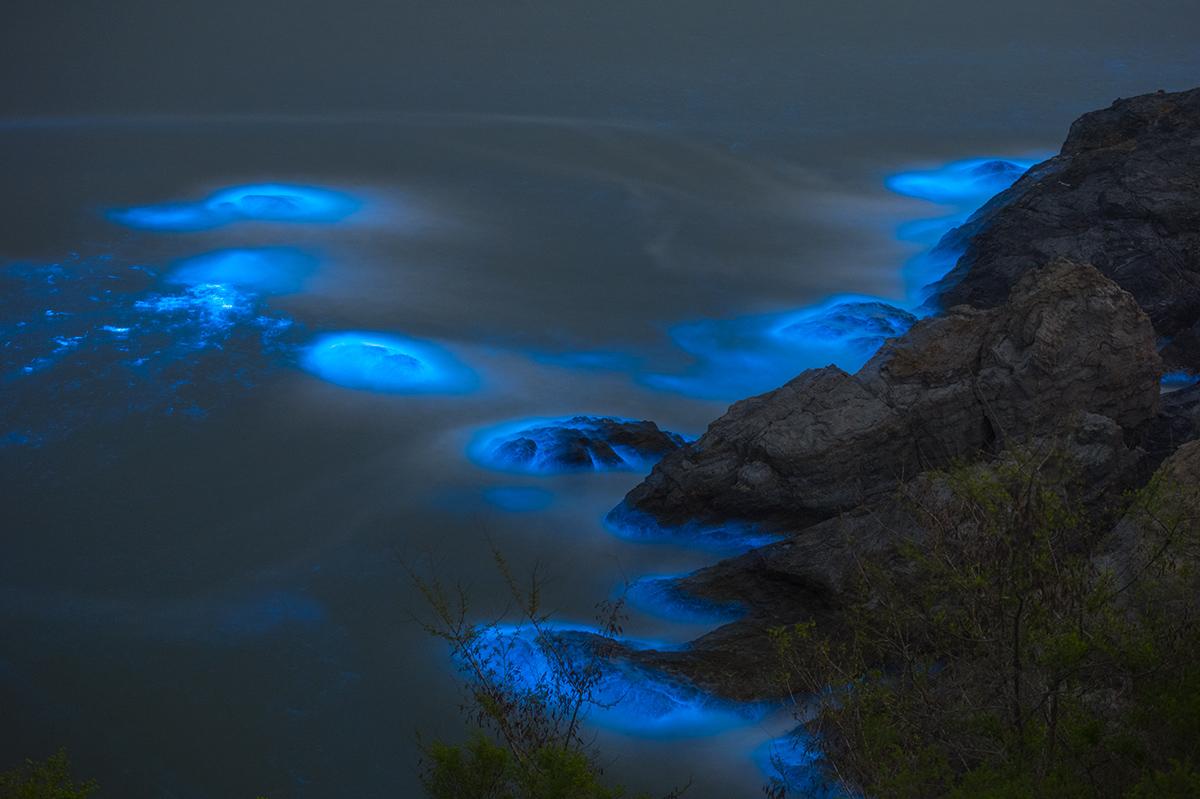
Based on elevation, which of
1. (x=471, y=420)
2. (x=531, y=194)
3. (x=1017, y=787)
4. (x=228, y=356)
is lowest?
(x=1017, y=787)

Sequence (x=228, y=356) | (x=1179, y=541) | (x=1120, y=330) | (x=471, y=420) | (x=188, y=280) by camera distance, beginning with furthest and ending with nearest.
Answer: (x=188, y=280)
(x=228, y=356)
(x=471, y=420)
(x=1120, y=330)
(x=1179, y=541)

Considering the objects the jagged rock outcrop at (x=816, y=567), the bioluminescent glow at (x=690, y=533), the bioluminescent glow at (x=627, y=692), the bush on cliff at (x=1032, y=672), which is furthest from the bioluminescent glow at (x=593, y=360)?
the bush on cliff at (x=1032, y=672)

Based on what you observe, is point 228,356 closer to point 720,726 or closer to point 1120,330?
point 720,726

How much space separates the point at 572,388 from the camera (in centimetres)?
1499

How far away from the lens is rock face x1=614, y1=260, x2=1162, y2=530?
1084 centimetres

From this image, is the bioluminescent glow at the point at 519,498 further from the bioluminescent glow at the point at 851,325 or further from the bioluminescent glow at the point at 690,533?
the bioluminescent glow at the point at 851,325

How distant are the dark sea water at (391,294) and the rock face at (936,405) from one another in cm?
84

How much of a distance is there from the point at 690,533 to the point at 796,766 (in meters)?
3.17

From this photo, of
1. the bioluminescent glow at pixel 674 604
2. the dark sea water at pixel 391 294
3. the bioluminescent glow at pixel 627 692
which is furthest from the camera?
the bioluminescent glow at pixel 674 604

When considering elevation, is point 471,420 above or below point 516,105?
below

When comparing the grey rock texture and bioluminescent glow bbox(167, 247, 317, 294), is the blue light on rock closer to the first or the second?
the grey rock texture

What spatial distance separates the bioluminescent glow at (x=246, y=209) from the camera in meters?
19.2

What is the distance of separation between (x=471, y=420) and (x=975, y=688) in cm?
812

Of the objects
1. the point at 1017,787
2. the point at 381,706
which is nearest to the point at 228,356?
the point at 381,706
